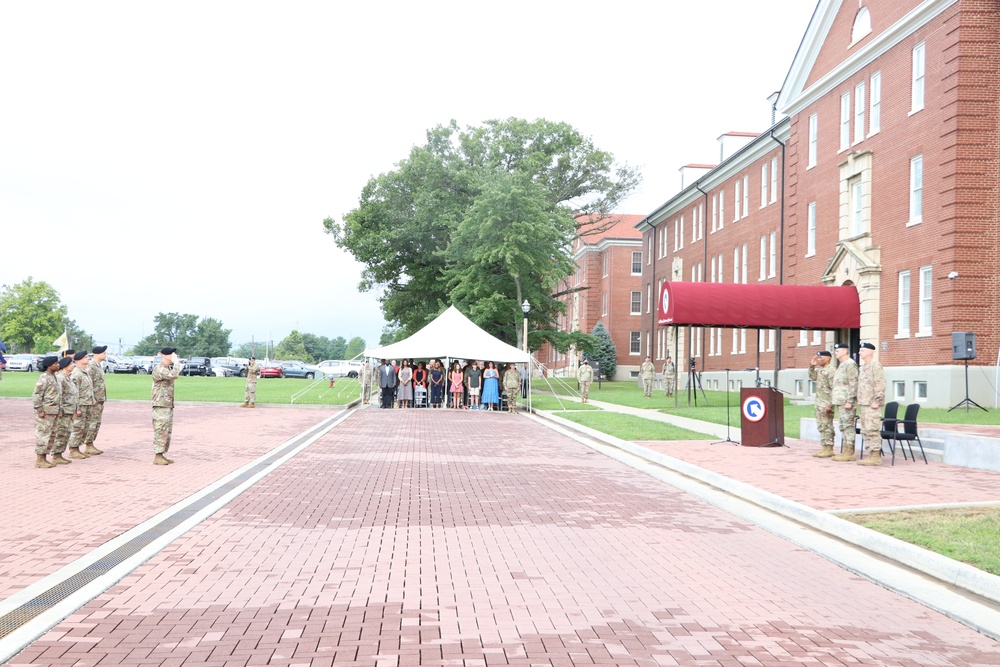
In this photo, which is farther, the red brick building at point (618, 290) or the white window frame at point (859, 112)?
the red brick building at point (618, 290)

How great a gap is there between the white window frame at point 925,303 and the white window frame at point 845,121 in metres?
6.90

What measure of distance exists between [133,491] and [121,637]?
6.25 meters

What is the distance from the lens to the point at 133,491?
11.0 meters

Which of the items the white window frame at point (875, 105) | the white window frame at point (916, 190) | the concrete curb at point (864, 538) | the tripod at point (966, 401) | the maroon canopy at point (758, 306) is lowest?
the concrete curb at point (864, 538)

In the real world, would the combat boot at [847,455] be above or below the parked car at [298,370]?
below

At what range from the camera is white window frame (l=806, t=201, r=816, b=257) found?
3591 cm

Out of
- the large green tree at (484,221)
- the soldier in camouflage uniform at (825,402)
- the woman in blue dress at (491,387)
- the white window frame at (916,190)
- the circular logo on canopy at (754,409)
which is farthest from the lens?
the large green tree at (484,221)

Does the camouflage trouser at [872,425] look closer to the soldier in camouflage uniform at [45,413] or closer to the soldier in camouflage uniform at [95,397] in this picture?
the soldier in camouflage uniform at [95,397]

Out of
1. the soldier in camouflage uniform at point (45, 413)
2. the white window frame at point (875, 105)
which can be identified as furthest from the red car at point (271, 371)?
the soldier in camouflage uniform at point (45, 413)

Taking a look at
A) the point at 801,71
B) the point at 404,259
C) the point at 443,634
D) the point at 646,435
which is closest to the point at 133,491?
the point at 443,634

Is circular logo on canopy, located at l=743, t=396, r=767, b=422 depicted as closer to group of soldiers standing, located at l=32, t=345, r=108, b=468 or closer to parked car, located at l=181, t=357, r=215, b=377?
group of soldiers standing, located at l=32, t=345, r=108, b=468

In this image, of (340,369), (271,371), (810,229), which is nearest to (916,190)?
(810,229)

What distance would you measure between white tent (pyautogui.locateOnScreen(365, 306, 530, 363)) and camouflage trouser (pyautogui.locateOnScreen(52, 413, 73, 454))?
64.2 feet

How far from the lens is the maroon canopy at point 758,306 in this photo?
28969 mm
